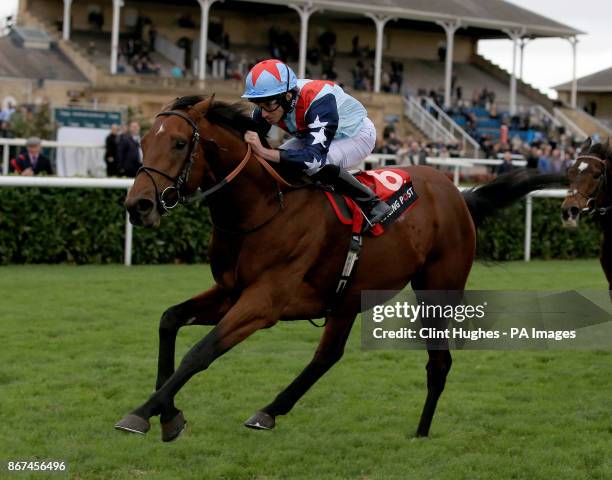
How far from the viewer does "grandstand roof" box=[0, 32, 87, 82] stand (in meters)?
32.3

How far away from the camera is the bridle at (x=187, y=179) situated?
14.6 ft

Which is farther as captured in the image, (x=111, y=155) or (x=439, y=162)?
(x=439, y=162)

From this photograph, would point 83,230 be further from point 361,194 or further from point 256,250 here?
point 256,250

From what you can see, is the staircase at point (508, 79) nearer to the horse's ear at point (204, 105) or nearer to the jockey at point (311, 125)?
the jockey at point (311, 125)

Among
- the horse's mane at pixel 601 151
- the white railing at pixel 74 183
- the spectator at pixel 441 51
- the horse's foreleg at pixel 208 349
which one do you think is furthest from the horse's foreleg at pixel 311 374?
the spectator at pixel 441 51

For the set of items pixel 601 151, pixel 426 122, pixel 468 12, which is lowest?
pixel 601 151

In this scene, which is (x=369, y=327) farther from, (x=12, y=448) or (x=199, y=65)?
(x=199, y=65)

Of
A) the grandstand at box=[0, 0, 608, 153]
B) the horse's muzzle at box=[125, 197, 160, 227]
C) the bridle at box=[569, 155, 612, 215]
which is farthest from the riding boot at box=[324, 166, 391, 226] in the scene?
the grandstand at box=[0, 0, 608, 153]

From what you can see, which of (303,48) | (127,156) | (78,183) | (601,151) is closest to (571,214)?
(601,151)

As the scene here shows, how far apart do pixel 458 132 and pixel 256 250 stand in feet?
96.8

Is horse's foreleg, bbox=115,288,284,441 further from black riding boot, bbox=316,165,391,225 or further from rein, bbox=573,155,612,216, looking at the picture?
rein, bbox=573,155,612,216

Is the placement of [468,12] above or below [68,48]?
above

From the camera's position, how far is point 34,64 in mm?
33094

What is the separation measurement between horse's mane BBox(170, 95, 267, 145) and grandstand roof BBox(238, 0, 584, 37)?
3046 centimetres
